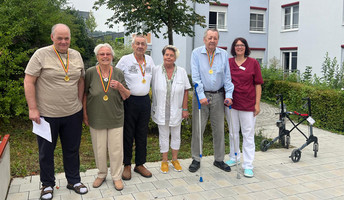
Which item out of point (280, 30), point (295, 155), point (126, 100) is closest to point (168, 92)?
point (126, 100)

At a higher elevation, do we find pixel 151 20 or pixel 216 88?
pixel 151 20

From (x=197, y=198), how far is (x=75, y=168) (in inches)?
65.3

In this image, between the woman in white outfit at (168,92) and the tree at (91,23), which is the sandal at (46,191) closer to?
the woman in white outfit at (168,92)

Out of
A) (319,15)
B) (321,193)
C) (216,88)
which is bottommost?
(321,193)

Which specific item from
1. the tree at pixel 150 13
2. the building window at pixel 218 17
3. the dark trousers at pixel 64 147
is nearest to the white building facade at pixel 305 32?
the building window at pixel 218 17

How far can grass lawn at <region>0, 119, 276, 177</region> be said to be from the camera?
4813 mm

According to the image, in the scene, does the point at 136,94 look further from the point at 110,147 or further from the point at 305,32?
the point at 305,32

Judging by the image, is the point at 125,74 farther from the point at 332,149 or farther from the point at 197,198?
the point at 332,149

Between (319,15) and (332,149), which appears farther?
(319,15)

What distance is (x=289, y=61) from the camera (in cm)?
1719

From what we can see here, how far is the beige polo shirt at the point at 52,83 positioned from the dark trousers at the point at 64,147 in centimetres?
12

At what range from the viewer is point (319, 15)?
14914 millimetres

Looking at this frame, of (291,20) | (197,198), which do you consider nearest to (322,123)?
(197,198)

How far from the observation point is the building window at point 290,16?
16594mm
